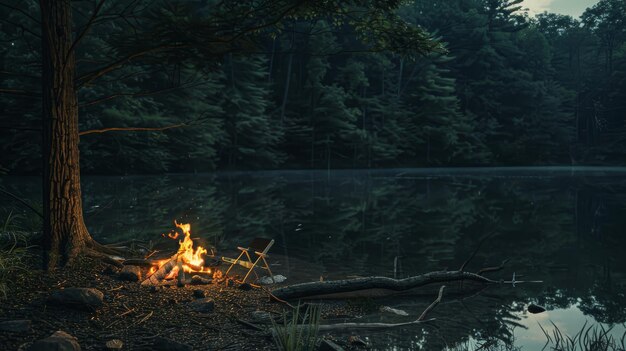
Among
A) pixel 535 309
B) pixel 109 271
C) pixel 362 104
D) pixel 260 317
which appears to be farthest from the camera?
pixel 362 104

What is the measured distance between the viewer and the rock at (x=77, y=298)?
609cm

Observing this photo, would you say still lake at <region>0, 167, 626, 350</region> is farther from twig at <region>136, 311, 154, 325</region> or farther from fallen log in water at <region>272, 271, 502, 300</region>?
twig at <region>136, 311, 154, 325</region>

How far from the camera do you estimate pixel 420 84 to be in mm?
53406

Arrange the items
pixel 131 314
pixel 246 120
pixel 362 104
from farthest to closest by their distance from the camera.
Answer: pixel 362 104 < pixel 246 120 < pixel 131 314

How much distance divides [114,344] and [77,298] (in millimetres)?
1076

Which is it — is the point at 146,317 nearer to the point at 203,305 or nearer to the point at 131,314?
the point at 131,314

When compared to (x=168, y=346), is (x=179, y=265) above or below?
above

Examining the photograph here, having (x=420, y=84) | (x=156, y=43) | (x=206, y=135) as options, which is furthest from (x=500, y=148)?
(x=156, y=43)

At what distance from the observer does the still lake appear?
7.20 meters

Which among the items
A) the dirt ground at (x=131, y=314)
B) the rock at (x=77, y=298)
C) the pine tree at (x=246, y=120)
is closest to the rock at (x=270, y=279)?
the dirt ground at (x=131, y=314)

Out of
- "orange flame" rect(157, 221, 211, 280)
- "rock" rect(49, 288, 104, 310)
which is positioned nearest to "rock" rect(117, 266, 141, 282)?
"orange flame" rect(157, 221, 211, 280)

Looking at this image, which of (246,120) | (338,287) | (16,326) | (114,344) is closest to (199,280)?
(338,287)

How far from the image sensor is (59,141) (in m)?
7.78

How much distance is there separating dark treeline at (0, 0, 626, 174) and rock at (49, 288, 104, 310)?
21.5 meters
